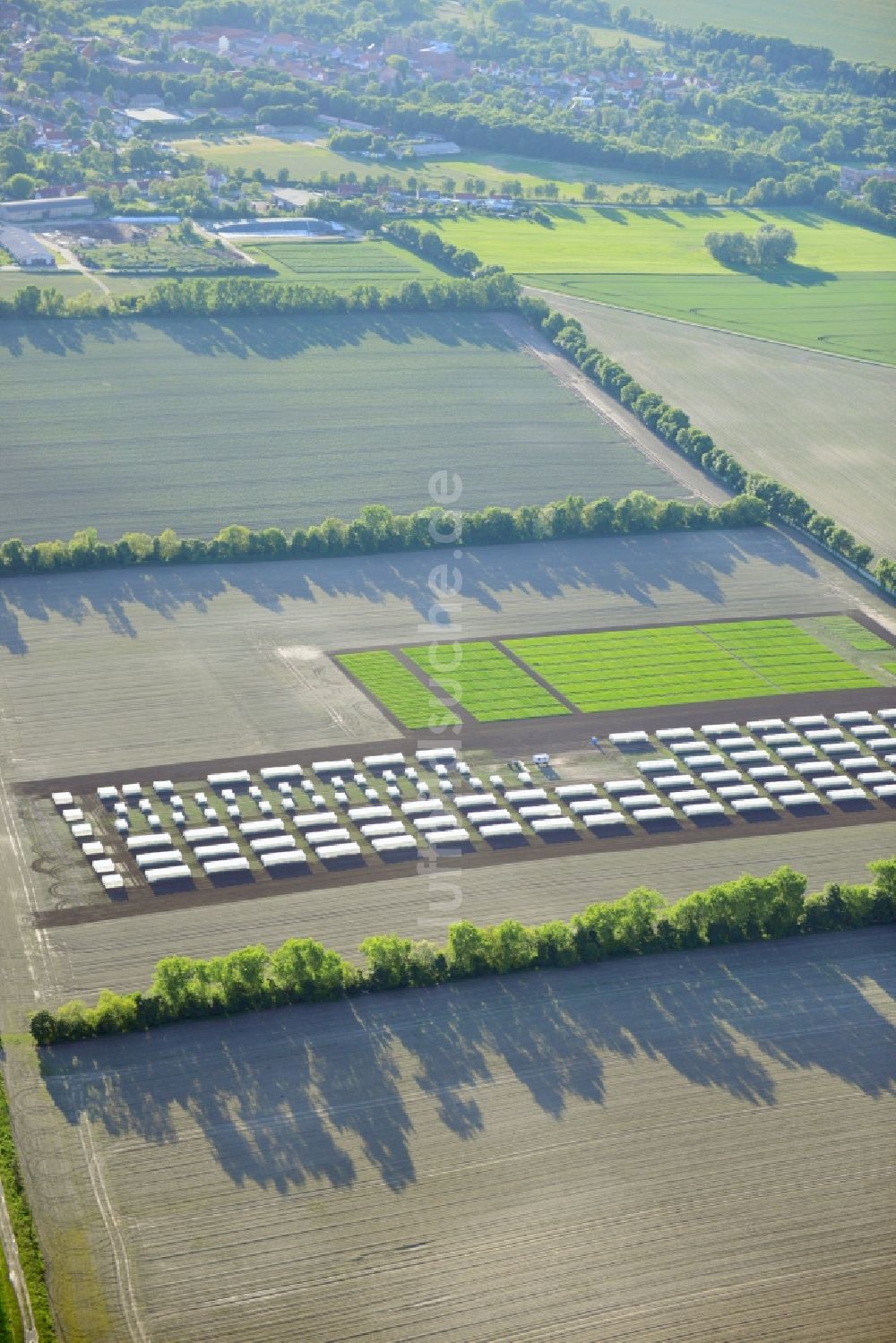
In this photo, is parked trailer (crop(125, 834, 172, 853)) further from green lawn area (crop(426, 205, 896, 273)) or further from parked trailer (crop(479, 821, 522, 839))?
green lawn area (crop(426, 205, 896, 273))

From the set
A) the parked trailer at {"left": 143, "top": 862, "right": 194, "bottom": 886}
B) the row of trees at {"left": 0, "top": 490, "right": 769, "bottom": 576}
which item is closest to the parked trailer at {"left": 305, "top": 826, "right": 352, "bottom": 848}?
the parked trailer at {"left": 143, "top": 862, "right": 194, "bottom": 886}

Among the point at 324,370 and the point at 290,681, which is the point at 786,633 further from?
the point at 324,370

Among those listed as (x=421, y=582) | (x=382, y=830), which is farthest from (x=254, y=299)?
(x=382, y=830)

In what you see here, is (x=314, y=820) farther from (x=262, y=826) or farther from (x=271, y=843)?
(x=271, y=843)

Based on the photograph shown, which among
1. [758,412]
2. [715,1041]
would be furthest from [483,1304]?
[758,412]

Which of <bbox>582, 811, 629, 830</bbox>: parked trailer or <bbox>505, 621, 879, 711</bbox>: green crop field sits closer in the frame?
<bbox>582, 811, 629, 830</bbox>: parked trailer

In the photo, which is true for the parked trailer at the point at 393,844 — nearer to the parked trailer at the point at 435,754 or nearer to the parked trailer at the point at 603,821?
the parked trailer at the point at 435,754
